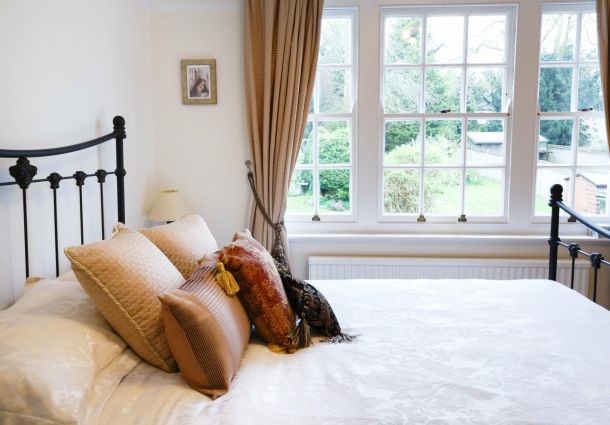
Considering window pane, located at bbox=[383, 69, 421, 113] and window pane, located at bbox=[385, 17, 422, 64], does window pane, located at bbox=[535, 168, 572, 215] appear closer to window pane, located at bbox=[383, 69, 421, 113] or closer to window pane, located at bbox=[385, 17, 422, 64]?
window pane, located at bbox=[383, 69, 421, 113]

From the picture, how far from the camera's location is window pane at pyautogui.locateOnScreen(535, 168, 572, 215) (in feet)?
11.0

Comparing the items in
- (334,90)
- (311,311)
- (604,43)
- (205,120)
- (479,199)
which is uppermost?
(604,43)

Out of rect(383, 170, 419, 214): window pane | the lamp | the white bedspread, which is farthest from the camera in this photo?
rect(383, 170, 419, 214): window pane

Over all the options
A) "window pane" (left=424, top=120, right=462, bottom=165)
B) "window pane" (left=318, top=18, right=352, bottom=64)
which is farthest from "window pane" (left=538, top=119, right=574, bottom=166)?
"window pane" (left=318, top=18, right=352, bottom=64)

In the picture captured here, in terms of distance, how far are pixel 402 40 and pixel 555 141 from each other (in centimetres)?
122

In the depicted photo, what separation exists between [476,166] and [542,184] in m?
0.46

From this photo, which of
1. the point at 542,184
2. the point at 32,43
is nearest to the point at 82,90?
the point at 32,43

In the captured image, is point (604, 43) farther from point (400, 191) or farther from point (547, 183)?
point (400, 191)

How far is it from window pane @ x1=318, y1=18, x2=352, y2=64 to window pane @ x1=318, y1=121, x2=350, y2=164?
42cm

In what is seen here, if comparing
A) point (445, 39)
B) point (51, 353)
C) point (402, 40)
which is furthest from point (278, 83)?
point (51, 353)

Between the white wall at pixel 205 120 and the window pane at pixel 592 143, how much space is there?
2216 mm

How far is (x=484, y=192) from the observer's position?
11.1ft

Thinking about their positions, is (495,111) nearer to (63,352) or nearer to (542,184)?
(542,184)

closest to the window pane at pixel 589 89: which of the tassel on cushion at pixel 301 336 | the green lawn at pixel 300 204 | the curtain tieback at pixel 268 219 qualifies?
the green lawn at pixel 300 204
